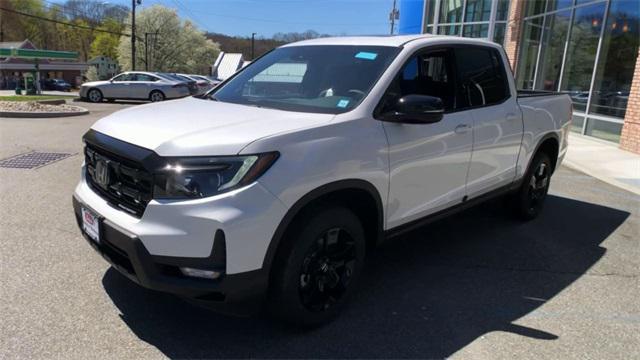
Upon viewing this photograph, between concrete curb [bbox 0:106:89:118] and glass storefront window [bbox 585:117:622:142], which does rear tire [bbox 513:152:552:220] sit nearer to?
glass storefront window [bbox 585:117:622:142]

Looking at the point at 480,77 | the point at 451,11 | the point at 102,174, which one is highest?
the point at 451,11

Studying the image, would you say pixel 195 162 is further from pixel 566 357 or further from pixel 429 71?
pixel 566 357

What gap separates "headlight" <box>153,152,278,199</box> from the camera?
2516mm

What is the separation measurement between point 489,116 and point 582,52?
11732 millimetres

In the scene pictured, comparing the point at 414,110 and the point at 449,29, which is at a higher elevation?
the point at 449,29

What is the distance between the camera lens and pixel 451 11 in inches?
867

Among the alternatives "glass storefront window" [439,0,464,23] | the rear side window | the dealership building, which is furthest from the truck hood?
"glass storefront window" [439,0,464,23]

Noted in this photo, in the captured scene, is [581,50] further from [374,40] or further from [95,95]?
[95,95]

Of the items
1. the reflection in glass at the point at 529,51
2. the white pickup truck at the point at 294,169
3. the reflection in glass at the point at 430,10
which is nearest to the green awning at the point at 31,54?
the reflection in glass at the point at 430,10

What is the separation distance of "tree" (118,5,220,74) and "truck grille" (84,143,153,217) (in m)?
70.6

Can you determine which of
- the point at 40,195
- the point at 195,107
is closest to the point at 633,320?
the point at 195,107

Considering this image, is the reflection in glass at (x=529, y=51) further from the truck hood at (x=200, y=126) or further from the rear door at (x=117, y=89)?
the rear door at (x=117, y=89)

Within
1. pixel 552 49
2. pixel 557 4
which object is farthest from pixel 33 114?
pixel 557 4

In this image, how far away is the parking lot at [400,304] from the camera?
9.57ft
